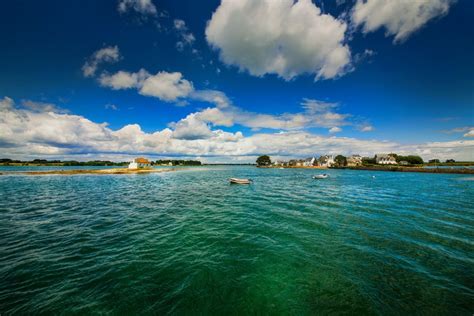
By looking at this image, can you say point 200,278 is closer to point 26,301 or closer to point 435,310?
point 26,301

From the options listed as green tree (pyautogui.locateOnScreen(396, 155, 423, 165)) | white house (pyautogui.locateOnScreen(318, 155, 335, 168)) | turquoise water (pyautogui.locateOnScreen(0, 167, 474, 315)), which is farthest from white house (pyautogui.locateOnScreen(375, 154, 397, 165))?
turquoise water (pyautogui.locateOnScreen(0, 167, 474, 315))

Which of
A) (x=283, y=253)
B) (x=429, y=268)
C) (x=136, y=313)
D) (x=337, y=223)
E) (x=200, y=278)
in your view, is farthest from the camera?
(x=337, y=223)

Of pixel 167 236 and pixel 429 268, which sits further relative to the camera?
pixel 167 236

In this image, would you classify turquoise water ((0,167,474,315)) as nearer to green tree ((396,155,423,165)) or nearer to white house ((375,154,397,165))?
white house ((375,154,397,165))

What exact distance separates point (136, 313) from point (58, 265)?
5914 millimetres

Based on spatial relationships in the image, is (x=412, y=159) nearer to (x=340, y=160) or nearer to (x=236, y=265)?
(x=340, y=160)

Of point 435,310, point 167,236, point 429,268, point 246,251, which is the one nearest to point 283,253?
point 246,251

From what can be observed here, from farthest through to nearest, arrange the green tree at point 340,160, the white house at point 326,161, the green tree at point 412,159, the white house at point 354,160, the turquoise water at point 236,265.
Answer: the white house at point 326,161 < the white house at point 354,160 < the green tree at point 340,160 < the green tree at point 412,159 < the turquoise water at point 236,265

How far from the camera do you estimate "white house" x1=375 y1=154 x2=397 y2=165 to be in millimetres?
162125

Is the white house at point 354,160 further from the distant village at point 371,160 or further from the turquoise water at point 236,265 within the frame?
the turquoise water at point 236,265

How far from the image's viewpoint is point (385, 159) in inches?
6452

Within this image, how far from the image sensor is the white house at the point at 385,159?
162125mm

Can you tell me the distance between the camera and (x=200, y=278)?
7656 millimetres

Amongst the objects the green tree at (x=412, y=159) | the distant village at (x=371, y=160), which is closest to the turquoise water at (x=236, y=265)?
the distant village at (x=371, y=160)
